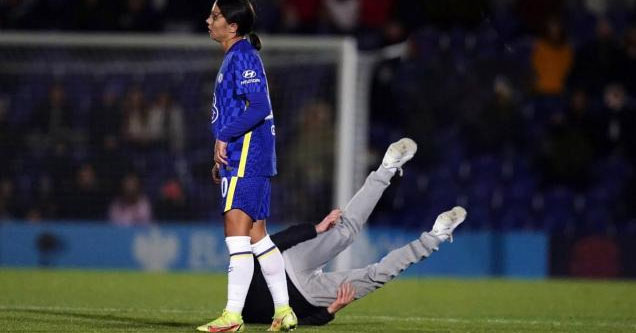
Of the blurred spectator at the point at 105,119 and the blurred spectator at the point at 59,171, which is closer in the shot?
the blurred spectator at the point at 59,171

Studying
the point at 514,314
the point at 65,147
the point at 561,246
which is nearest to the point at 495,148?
the point at 561,246

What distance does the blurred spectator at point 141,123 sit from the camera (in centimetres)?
1432

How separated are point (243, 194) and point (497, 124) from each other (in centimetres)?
912

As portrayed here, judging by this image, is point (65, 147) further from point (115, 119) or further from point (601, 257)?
point (601, 257)

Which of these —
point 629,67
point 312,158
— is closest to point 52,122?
point 312,158

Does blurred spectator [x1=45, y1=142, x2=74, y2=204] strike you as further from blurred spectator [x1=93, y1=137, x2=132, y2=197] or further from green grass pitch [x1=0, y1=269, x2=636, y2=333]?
green grass pitch [x1=0, y1=269, x2=636, y2=333]

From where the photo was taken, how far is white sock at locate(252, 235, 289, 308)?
6824mm

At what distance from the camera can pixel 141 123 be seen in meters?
14.3

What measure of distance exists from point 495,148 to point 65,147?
17.5 feet

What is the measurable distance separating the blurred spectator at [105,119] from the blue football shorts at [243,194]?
8.02 metres

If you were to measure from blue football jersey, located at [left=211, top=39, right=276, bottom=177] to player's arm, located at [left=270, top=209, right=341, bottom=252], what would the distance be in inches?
28.3

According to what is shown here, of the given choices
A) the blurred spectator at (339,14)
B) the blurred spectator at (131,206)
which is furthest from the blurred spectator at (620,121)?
the blurred spectator at (131,206)

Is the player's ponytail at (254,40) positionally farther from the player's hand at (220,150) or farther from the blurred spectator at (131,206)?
the blurred spectator at (131,206)

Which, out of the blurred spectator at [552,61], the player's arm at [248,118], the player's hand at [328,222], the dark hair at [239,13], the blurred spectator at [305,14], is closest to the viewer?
the player's arm at [248,118]
